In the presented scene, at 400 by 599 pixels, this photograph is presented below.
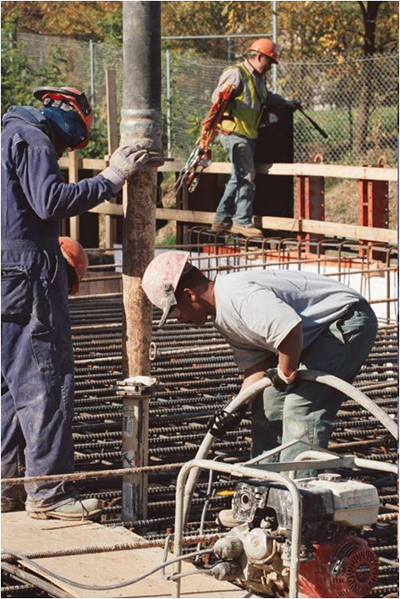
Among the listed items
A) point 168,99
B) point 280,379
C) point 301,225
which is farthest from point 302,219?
point 168,99

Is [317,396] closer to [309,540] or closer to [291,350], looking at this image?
[291,350]

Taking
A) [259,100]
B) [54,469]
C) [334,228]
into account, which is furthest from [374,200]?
[54,469]

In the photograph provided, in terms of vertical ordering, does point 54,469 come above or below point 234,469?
below

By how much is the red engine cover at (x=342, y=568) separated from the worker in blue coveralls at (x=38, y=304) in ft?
5.62

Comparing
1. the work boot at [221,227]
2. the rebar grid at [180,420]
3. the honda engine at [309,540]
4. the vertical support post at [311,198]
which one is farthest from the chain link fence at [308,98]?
the honda engine at [309,540]

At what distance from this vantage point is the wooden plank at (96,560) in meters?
4.31

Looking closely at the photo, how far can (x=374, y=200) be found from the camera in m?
12.2

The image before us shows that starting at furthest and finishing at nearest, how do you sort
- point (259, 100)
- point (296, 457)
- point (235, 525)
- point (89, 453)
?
1. point (259, 100)
2. point (89, 453)
3. point (296, 457)
4. point (235, 525)

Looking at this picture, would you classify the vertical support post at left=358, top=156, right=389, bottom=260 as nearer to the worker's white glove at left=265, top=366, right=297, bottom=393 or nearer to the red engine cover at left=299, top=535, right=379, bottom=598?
the worker's white glove at left=265, top=366, right=297, bottom=393

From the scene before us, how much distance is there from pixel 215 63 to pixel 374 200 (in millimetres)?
11641

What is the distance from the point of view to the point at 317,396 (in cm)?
473

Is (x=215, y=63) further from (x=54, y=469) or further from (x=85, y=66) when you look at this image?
(x=54, y=469)

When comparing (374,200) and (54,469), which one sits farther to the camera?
(374,200)

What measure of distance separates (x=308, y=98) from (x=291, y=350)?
59.6 feet
